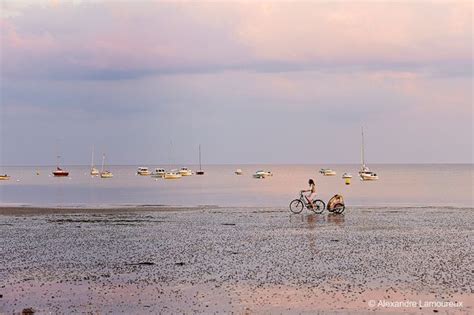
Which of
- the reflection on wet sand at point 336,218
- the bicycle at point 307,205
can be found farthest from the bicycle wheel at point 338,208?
the bicycle at point 307,205

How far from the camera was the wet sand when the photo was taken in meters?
15.4

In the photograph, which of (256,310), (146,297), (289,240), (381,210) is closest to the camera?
(256,310)

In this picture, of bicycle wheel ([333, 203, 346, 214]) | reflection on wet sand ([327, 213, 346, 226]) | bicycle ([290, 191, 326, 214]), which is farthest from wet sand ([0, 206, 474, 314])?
bicycle ([290, 191, 326, 214])

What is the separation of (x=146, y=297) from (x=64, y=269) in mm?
5637

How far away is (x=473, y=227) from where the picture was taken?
32.8 m

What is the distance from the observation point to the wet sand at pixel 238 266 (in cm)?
1537

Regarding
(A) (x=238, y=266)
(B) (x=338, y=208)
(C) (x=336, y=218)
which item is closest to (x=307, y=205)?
(B) (x=338, y=208)

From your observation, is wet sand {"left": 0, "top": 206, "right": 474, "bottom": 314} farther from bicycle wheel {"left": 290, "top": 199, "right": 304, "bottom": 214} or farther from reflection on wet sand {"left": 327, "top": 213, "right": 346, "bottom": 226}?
bicycle wheel {"left": 290, "top": 199, "right": 304, "bottom": 214}

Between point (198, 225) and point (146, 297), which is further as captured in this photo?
point (198, 225)

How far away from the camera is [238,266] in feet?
67.4

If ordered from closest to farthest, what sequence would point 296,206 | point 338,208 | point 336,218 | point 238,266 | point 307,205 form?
1. point 238,266
2. point 336,218
3. point 338,208
4. point 307,205
5. point 296,206

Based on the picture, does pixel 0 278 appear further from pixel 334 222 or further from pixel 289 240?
pixel 334 222

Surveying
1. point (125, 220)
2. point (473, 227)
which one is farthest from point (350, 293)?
point (125, 220)

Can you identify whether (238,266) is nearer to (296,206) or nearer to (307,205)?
(307,205)
